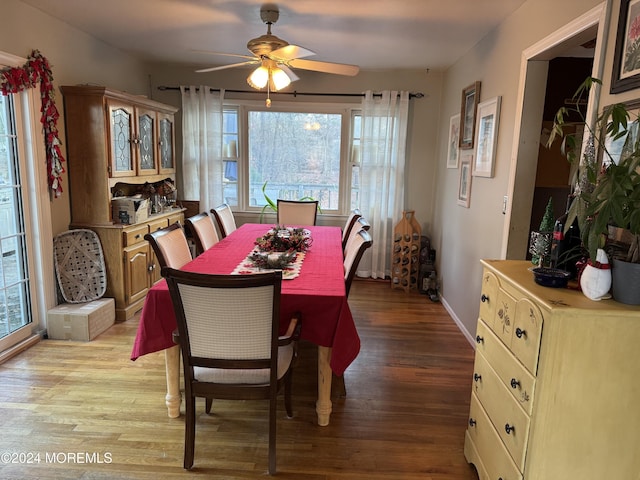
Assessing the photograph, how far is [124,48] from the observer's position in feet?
13.5

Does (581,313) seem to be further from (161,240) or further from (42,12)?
(42,12)

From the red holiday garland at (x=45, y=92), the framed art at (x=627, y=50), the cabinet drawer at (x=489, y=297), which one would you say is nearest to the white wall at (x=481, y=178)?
the framed art at (x=627, y=50)

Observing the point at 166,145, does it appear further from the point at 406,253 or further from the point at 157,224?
the point at 406,253

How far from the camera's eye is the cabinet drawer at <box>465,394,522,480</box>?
1.57m

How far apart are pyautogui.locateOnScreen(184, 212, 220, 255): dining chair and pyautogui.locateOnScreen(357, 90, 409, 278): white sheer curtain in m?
2.04

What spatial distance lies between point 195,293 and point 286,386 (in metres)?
0.90

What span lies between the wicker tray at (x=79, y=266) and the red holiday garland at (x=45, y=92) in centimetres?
38

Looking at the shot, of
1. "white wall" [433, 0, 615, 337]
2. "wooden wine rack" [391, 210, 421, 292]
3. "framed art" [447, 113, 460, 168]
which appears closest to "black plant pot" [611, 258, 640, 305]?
"white wall" [433, 0, 615, 337]

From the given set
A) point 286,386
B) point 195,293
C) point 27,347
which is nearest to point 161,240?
point 195,293

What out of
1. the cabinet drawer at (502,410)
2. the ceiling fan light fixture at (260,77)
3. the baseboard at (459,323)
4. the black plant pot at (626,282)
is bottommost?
the baseboard at (459,323)

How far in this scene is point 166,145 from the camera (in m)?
4.52

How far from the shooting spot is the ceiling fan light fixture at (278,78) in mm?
2873

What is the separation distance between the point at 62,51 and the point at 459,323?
402 centimetres

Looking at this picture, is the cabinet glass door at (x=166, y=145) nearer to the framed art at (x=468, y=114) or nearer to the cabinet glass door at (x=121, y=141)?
the cabinet glass door at (x=121, y=141)
